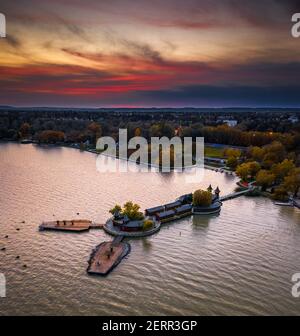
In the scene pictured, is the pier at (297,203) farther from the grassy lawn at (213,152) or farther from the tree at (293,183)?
the grassy lawn at (213,152)

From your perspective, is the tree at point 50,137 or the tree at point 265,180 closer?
the tree at point 265,180

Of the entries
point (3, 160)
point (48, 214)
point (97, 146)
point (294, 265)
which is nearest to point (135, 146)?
point (97, 146)

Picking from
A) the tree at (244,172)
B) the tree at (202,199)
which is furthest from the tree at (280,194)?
the tree at (202,199)

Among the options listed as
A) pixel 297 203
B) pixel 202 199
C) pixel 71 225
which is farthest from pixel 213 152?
pixel 71 225

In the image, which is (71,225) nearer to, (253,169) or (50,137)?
(253,169)

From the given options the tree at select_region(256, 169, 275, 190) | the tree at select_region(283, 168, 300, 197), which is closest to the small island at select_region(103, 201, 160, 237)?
the tree at select_region(283, 168, 300, 197)

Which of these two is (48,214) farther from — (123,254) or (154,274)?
(154,274)
